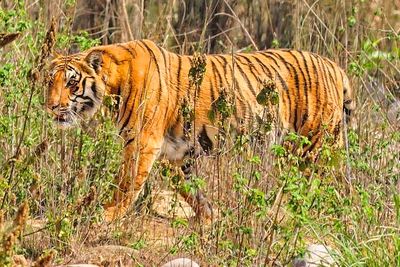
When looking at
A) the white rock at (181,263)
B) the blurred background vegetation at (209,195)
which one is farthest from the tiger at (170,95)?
the white rock at (181,263)

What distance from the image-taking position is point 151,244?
5570 millimetres

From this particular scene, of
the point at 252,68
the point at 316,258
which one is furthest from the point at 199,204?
the point at 252,68

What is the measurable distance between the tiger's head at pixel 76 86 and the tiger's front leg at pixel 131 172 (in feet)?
1.18

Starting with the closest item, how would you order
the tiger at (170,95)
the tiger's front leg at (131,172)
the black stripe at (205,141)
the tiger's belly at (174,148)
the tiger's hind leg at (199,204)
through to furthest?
the tiger's hind leg at (199,204) → the tiger's front leg at (131,172) → the tiger at (170,95) → the tiger's belly at (174,148) → the black stripe at (205,141)

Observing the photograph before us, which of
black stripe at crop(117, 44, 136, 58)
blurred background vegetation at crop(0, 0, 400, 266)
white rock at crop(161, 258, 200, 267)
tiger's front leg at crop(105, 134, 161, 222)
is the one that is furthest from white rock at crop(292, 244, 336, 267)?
black stripe at crop(117, 44, 136, 58)

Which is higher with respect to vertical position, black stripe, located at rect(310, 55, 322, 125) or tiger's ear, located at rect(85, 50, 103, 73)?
tiger's ear, located at rect(85, 50, 103, 73)

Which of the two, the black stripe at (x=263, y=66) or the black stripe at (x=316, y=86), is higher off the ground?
the black stripe at (x=263, y=66)

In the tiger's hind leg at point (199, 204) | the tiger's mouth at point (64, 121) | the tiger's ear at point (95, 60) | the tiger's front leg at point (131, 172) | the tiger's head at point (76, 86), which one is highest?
the tiger's ear at point (95, 60)

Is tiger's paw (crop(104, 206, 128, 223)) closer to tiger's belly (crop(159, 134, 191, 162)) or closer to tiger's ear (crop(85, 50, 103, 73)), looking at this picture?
tiger's belly (crop(159, 134, 191, 162))

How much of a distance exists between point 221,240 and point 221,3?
548 cm

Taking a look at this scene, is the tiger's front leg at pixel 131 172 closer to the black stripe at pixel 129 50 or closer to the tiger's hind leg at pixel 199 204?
the tiger's hind leg at pixel 199 204

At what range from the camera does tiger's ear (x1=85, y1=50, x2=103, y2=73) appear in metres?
6.74

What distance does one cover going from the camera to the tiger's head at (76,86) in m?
6.50

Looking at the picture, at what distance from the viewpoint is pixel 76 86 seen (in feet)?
22.0
